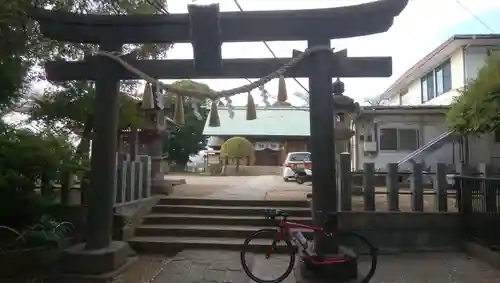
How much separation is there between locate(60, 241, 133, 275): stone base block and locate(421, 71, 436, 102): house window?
63.6 feet

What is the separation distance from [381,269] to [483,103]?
5151 millimetres

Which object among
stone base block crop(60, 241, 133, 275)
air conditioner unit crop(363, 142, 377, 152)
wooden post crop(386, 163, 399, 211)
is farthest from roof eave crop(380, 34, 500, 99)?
stone base block crop(60, 241, 133, 275)

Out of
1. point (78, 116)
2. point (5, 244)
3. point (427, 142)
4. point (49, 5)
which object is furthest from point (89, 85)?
point (427, 142)

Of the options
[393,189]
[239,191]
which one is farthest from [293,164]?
[393,189]

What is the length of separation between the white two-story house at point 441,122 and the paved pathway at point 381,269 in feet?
32.7

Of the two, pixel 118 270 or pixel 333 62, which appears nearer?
pixel 333 62

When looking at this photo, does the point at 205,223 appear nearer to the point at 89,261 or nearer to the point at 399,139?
the point at 89,261

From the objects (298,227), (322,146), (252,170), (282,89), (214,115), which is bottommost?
(298,227)

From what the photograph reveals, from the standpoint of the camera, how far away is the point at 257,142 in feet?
105

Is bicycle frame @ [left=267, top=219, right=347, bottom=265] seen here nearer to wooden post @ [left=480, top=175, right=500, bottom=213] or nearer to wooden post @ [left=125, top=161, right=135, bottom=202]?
wooden post @ [left=480, top=175, right=500, bottom=213]

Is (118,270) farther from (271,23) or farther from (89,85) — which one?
(89,85)

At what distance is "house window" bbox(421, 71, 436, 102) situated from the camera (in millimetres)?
21422

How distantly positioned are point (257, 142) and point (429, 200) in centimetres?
2167

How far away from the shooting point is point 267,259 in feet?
22.7
